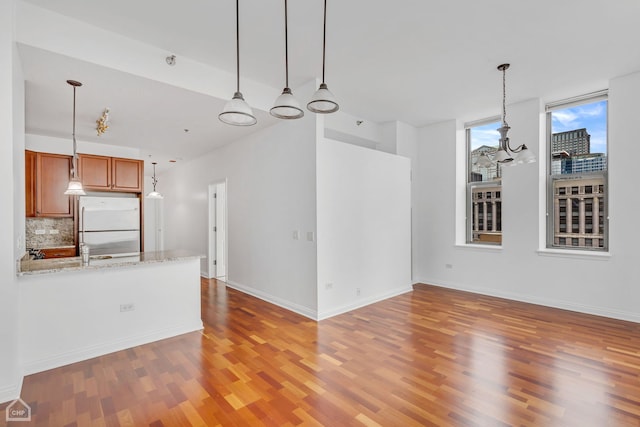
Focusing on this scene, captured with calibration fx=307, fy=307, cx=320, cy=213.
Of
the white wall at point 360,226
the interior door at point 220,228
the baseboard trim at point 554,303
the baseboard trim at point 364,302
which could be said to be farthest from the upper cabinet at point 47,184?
the baseboard trim at point 554,303

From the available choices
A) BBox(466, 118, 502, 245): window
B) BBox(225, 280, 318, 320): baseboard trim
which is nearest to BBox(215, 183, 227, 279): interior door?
BBox(225, 280, 318, 320): baseboard trim

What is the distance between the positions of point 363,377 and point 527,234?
384 cm

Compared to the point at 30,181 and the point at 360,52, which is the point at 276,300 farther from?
the point at 30,181

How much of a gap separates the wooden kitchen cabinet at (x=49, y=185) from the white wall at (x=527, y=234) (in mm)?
6313

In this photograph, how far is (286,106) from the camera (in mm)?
2232

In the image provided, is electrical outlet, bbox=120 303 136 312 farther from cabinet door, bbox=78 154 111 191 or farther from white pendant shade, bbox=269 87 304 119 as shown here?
cabinet door, bbox=78 154 111 191

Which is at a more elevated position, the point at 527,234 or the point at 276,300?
the point at 527,234

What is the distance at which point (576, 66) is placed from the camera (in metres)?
3.74

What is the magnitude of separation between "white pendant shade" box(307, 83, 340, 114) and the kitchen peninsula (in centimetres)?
245

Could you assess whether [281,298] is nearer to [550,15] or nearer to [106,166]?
[106,166]

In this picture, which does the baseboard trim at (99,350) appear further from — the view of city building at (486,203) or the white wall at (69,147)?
the view of city building at (486,203)

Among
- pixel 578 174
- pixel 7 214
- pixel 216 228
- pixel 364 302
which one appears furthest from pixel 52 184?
pixel 578 174

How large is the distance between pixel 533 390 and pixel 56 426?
3.46m

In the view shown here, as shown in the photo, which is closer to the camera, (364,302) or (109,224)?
(364,302)
